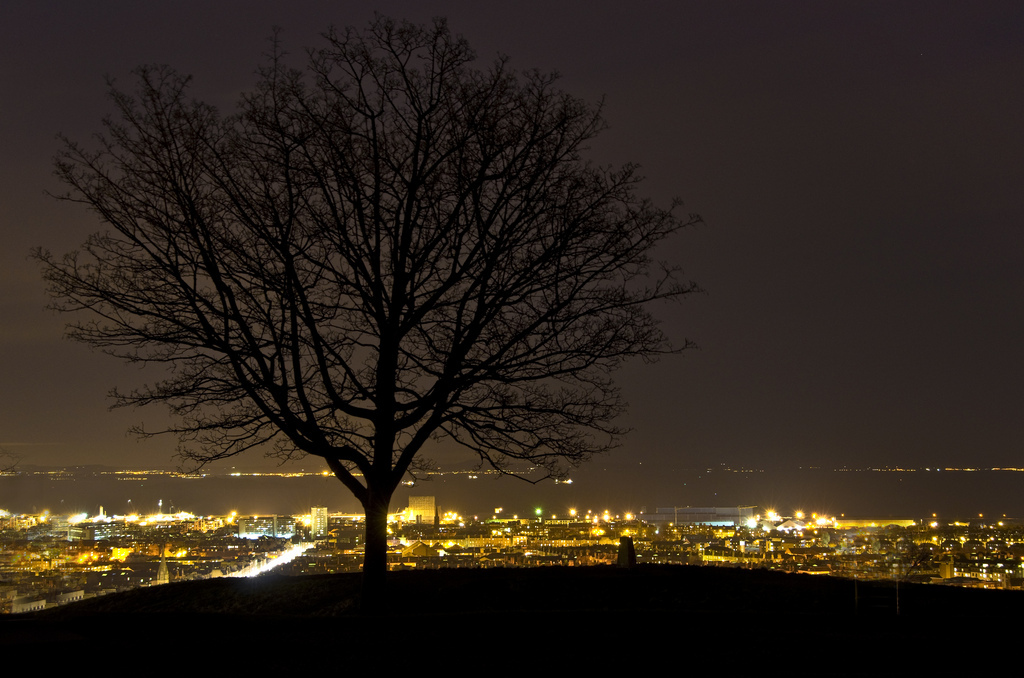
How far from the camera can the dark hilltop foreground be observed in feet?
23.3

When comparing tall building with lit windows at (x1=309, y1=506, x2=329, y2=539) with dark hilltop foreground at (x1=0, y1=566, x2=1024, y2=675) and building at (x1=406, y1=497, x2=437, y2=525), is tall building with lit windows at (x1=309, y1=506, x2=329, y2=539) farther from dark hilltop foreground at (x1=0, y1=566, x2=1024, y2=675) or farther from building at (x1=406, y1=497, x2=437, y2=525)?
dark hilltop foreground at (x1=0, y1=566, x2=1024, y2=675)

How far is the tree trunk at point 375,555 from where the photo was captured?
1060cm

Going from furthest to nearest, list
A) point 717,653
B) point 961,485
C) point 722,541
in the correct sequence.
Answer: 1. point 961,485
2. point 722,541
3. point 717,653

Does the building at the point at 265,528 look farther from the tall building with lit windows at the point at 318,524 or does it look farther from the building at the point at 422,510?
the building at the point at 422,510

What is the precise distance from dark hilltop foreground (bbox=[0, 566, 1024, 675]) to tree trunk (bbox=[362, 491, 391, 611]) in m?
0.26

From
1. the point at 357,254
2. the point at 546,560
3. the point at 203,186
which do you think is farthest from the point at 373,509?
the point at 546,560

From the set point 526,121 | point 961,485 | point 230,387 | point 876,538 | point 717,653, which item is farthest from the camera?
point 961,485

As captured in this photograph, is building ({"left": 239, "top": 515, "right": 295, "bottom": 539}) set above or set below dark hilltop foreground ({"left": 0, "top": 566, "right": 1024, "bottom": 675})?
below

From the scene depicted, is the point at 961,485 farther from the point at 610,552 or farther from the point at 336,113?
the point at 336,113

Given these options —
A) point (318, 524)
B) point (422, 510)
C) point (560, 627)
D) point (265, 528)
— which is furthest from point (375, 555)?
point (318, 524)

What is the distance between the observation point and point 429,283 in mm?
11406

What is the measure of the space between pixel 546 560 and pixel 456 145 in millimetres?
9631

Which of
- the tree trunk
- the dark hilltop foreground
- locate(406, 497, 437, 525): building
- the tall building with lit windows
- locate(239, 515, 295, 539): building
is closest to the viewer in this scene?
the dark hilltop foreground

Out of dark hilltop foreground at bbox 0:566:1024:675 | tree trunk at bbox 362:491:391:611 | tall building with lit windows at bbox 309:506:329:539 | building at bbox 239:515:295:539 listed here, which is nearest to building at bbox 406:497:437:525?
tall building with lit windows at bbox 309:506:329:539
